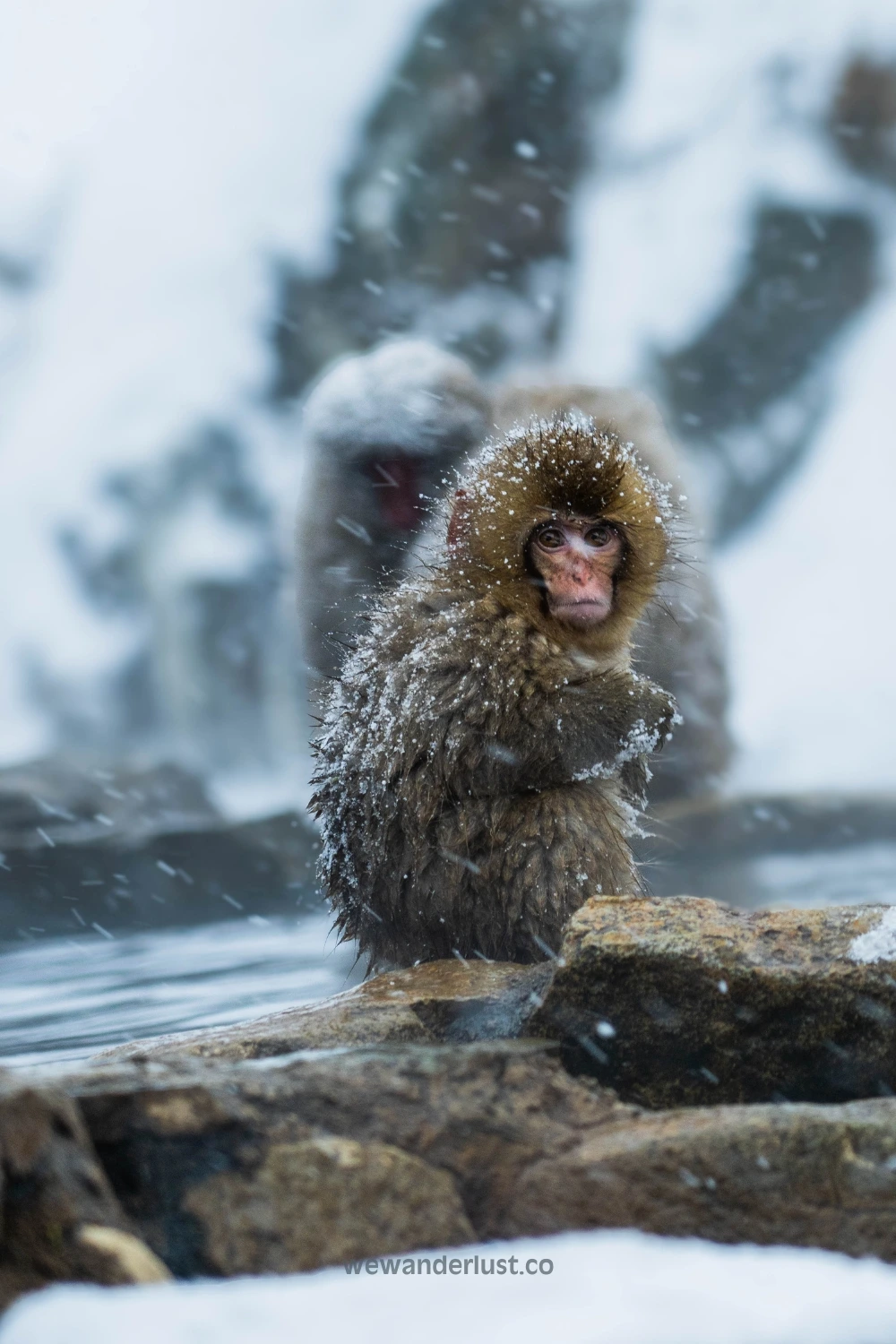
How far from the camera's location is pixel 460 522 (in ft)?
7.54

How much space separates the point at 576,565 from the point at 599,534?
0.31 feet

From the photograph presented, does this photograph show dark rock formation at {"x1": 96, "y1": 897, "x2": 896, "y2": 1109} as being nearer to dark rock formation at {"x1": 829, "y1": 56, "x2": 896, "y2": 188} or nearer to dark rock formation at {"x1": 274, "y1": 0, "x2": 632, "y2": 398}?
dark rock formation at {"x1": 274, "y1": 0, "x2": 632, "y2": 398}

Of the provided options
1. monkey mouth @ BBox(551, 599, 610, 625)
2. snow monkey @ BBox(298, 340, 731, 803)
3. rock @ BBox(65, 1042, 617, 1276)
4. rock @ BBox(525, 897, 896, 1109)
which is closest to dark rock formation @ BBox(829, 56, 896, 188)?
snow monkey @ BBox(298, 340, 731, 803)

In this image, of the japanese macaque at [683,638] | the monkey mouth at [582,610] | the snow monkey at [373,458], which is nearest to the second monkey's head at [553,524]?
the monkey mouth at [582,610]

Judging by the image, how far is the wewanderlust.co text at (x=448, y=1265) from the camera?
1.16 meters

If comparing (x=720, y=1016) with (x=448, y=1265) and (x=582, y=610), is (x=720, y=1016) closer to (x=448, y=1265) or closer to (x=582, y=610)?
(x=448, y=1265)

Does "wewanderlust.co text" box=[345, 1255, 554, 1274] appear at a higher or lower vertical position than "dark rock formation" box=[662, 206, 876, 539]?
lower

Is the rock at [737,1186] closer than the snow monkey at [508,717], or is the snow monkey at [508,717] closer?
the rock at [737,1186]

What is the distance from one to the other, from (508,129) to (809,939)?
360 inches

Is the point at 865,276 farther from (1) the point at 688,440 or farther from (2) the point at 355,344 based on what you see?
(2) the point at 355,344

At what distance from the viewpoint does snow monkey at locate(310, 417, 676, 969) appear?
2.16 metres

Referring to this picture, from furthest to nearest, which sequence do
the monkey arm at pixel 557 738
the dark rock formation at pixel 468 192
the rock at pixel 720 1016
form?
the dark rock formation at pixel 468 192, the monkey arm at pixel 557 738, the rock at pixel 720 1016

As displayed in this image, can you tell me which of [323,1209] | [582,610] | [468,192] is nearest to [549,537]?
[582,610]

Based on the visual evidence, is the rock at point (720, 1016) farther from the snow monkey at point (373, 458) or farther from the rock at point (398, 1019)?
the snow monkey at point (373, 458)
